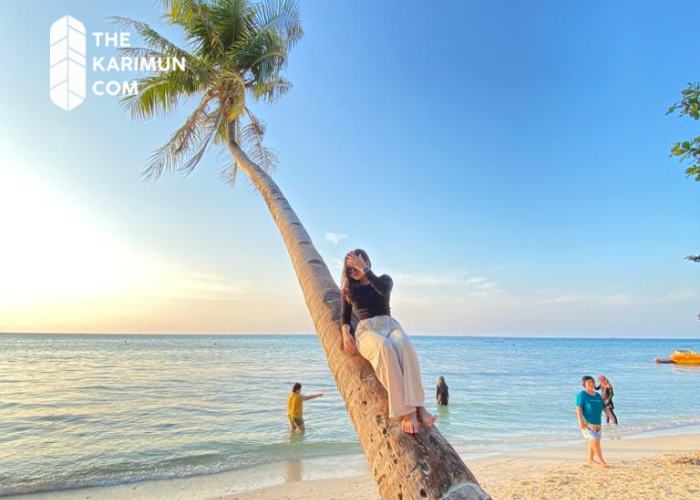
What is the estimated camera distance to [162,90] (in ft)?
28.0

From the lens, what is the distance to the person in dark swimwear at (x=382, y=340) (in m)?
2.16

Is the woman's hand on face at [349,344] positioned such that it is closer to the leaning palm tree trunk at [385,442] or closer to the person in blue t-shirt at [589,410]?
the leaning palm tree trunk at [385,442]

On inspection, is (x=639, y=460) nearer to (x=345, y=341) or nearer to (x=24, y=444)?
(x=345, y=341)

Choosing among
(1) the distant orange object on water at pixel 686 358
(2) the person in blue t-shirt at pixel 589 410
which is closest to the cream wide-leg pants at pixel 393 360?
(2) the person in blue t-shirt at pixel 589 410

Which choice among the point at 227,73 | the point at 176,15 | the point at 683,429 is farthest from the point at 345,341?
the point at 683,429

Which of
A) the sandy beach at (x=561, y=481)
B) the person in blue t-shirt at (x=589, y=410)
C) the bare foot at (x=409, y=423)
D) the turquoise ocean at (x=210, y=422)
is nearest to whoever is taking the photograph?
the bare foot at (x=409, y=423)

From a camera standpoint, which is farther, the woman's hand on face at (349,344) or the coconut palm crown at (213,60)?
the coconut palm crown at (213,60)

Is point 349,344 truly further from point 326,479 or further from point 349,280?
point 326,479

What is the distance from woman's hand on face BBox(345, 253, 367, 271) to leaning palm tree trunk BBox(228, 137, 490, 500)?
45 centimetres

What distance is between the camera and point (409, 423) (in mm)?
2096

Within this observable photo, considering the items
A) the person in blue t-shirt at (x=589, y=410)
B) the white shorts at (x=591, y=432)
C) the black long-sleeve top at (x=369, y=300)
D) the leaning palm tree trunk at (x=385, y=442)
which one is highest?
the black long-sleeve top at (x=369, y=300)

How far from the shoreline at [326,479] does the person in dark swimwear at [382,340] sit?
584 cm

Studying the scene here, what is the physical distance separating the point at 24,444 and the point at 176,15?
11.7 meters

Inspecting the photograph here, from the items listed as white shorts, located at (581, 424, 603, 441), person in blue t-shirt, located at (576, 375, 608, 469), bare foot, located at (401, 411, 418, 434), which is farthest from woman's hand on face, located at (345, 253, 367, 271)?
white shorts, located at (581, 424, 603, 441)
